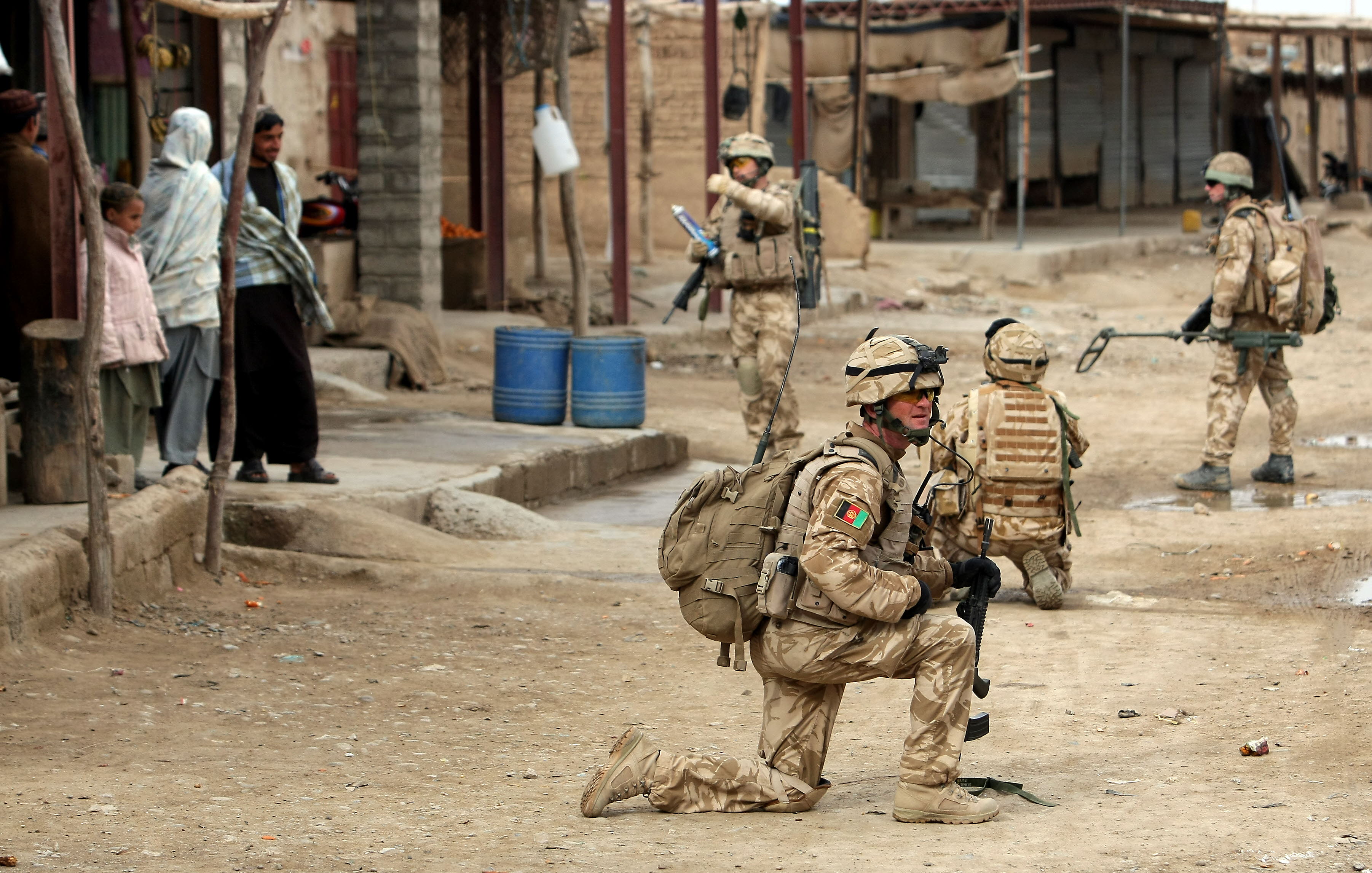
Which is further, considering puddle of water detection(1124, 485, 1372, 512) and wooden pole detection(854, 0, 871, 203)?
wooden pole detection(854, 0, 871, 203)

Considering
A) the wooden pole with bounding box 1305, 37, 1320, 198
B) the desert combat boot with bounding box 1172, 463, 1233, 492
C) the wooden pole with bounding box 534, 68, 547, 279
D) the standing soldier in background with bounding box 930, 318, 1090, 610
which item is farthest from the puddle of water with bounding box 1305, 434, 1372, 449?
the wooden pole with bounding box 1305, 37, 1320, 198

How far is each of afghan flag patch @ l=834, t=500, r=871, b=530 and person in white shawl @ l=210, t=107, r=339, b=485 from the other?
4.03m

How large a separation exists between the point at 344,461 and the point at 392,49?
17.6ft

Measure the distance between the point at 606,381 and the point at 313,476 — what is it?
271 cm

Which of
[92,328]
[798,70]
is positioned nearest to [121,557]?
[92,328]

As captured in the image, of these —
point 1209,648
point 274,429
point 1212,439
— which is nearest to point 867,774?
point 1209,648

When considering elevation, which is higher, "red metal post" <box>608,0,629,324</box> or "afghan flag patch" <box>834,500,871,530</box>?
"red metal post" <box>608,0,629,324</box>

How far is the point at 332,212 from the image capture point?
1200 cm

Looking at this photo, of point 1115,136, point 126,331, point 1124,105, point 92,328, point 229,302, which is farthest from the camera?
point 1115,136

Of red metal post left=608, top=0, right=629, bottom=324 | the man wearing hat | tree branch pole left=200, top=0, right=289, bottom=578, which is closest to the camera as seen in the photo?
tree branch pole left=200, top=0, right=289, bottom=578

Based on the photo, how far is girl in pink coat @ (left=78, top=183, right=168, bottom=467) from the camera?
251 inches

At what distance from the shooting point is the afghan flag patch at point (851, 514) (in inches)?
143

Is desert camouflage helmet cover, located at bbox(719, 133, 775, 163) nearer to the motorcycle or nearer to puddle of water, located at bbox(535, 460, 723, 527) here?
puddle of water, located at bbox(535, 460, 723, 527)

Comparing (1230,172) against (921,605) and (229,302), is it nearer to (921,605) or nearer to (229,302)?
(229,302)
